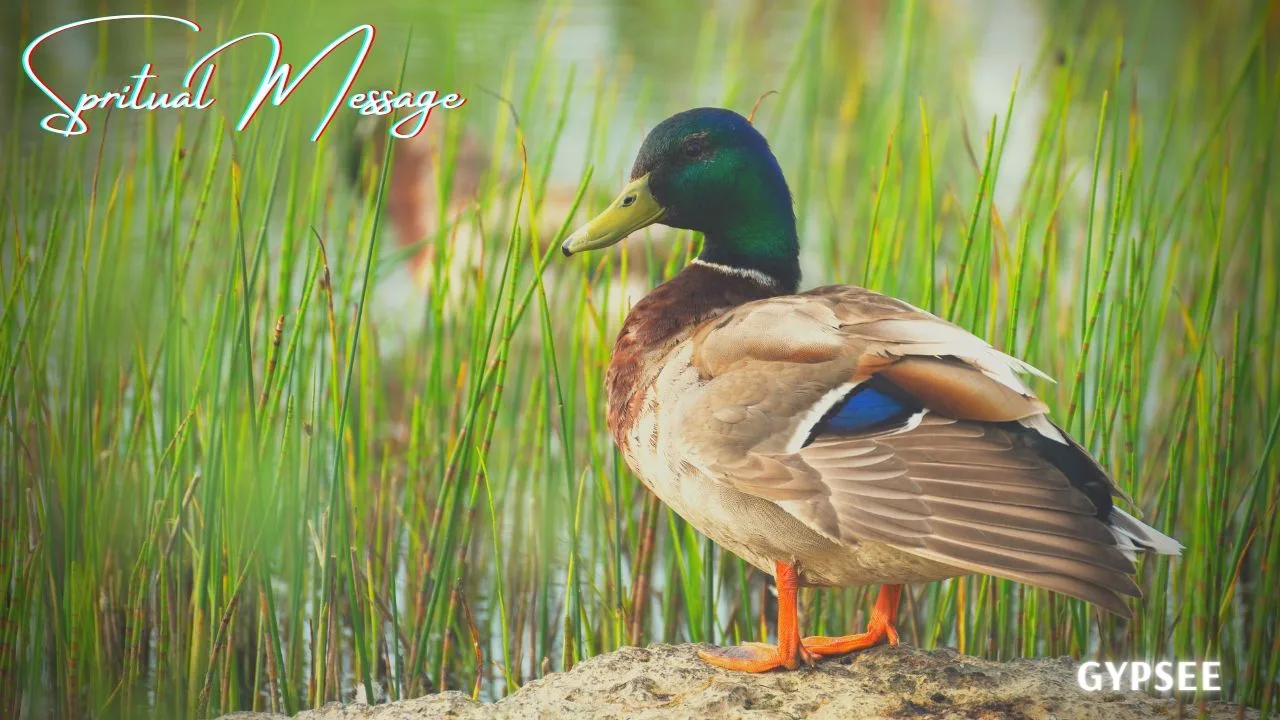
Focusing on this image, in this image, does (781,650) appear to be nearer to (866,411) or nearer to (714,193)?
(866,411)

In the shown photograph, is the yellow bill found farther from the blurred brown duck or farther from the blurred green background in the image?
the blurred brown duck

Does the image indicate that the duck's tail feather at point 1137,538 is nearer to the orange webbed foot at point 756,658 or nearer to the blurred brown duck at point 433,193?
the orange webbed foot at point 756,658

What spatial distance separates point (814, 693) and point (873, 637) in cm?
19

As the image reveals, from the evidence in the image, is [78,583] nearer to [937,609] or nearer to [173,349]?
[173,349]

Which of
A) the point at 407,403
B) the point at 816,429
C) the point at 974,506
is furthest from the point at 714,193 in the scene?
the point at 407,403

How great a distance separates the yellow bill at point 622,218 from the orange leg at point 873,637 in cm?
83

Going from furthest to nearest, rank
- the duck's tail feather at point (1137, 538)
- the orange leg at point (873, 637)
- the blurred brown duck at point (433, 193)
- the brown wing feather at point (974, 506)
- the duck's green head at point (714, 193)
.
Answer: the blurred brown duck at point (433, 193)
the duck's green head at point (714, 193)
the orange leg at point (873, 637)
the duck's tail feather at point (1137, 538)
the brown wing feather at point (974, 506)

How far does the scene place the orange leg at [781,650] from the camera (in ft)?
7.19

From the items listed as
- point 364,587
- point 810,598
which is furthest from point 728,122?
point 364,587

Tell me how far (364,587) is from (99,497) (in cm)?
59

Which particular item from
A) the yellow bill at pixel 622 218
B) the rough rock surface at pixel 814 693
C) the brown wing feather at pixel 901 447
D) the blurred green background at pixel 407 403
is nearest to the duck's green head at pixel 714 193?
the yellow bill at pixel 622 218

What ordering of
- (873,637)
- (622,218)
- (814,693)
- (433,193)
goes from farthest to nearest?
(433,193), (622,218), (873,637), (814,693)

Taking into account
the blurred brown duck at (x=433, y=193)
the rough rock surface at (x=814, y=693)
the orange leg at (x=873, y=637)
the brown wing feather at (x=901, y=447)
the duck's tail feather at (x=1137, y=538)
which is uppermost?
the blurred brown duck at (x=433, y=193)

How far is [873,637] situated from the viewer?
7.66 feet
